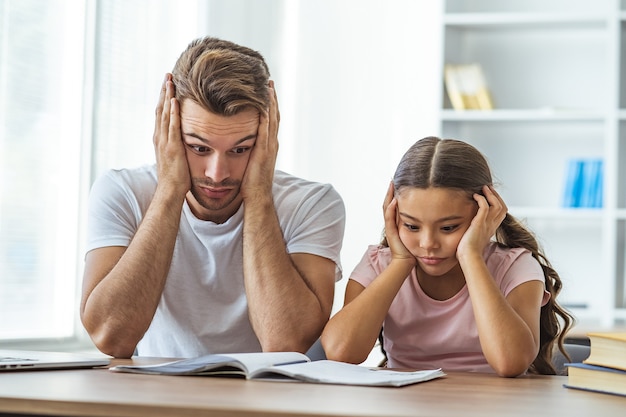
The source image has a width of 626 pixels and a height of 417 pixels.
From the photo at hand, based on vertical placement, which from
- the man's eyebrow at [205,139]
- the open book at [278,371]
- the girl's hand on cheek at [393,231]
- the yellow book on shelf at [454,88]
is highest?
the yellow book on shelf at [454,88]

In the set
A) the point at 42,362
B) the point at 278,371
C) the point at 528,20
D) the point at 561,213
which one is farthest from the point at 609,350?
the point at 528,20

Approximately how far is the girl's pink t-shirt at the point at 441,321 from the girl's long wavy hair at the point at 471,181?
54 mm

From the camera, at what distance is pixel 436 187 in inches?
71.3

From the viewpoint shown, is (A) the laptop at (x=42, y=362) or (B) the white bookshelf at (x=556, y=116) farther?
(B) the white bookshelf at (x=556, y=116)

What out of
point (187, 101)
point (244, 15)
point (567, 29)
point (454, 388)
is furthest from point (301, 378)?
point (567, 29)

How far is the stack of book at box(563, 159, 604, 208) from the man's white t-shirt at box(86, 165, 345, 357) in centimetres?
225

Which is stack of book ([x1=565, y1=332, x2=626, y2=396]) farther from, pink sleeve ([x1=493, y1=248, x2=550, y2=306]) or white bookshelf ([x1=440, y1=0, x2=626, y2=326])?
white bookshelf ([x1=440, y1=0, x2=626, y2=326])

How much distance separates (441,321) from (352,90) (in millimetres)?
2895

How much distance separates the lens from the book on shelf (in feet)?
13.8

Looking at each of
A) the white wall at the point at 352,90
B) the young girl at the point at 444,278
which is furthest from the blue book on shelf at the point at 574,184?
the young girl at the point at 444,278

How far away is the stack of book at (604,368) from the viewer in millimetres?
1257

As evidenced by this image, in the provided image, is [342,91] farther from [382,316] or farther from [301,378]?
[301,378]

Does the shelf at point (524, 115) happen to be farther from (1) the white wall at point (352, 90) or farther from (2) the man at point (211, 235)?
(2) the man at point (211, 235)

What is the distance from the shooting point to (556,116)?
4.06 metres
